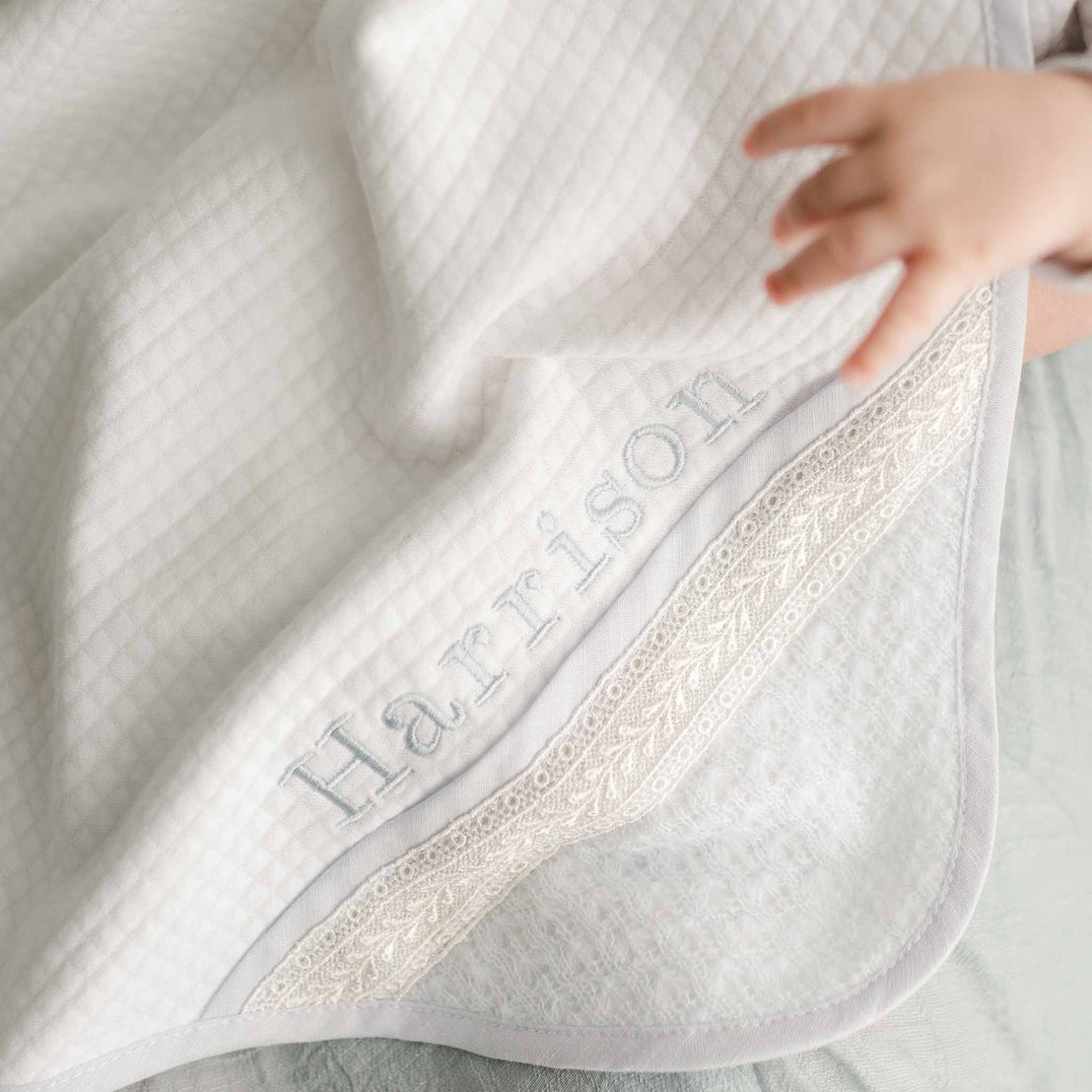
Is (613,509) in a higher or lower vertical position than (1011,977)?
higher

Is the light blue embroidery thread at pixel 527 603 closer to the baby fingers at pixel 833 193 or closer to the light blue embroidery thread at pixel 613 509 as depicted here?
the light blue embroidery thread at pixel 613 509

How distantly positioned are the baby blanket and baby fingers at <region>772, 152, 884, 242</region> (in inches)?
5.6

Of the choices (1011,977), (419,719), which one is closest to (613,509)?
(419,719)

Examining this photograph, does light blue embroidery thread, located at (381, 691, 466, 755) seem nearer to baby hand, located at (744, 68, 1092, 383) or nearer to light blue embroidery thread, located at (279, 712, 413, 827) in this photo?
light blue embroidery thread, located at (279, 712, 413, 827)

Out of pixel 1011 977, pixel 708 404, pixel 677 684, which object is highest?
pixel 708 404

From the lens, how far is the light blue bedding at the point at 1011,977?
0.63m

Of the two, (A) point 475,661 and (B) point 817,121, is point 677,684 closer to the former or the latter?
(A) point 475,661

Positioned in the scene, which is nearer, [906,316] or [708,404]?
[906,316]

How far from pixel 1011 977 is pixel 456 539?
0.44 m

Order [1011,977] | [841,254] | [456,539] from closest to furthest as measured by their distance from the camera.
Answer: [841,254] → [456,539] → [1011,977]

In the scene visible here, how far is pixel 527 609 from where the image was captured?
1.86 ft

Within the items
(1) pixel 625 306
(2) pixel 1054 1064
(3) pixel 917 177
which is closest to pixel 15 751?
(1) pixel 625 306

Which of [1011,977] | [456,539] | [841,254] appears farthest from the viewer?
[1011,977]

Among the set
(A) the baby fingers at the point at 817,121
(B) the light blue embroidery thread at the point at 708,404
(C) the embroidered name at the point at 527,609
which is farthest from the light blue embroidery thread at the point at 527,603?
(A) the baby fingers at the point at 817,121
